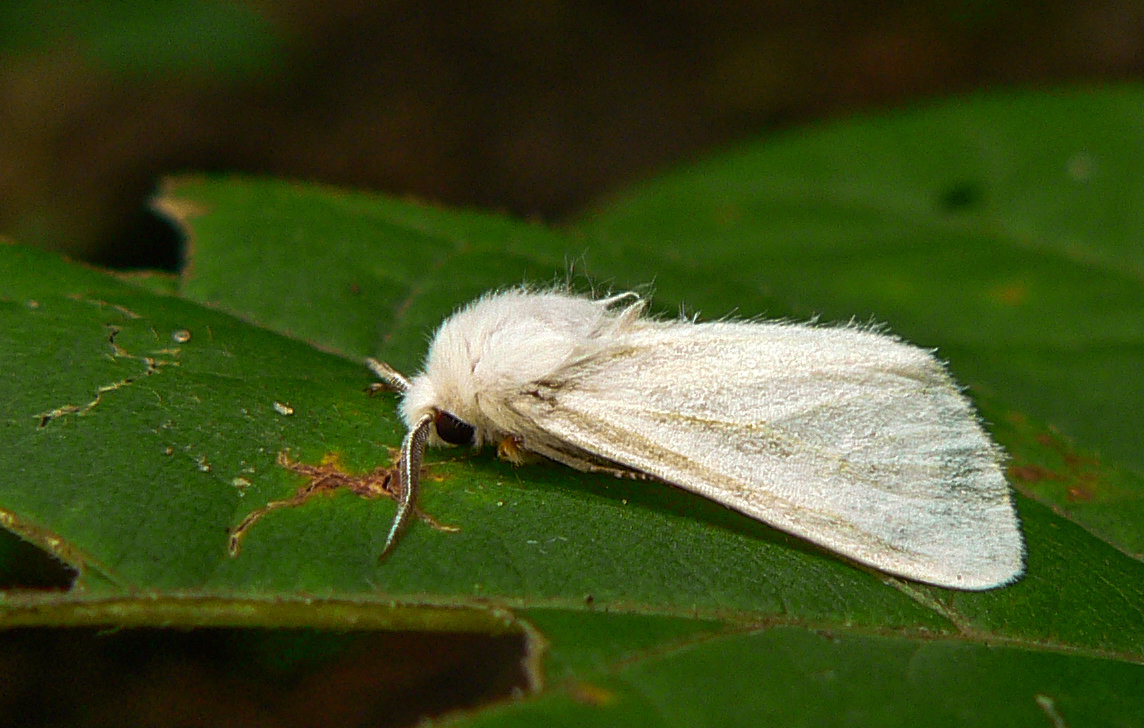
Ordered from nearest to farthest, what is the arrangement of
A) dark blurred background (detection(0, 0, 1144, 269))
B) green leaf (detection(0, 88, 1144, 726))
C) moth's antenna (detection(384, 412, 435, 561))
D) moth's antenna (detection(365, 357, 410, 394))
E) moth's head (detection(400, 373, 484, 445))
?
green leaf (detection(0, 88, 1144, 726)) < moth's antenna (detection(384, 412, 435, 561)) < moth's head (detection(400, 373, 484, 445)) < moth's antenna (detection(365, 357, 410, 394)) < dark blurred background (detection(0, 0, 1144, 269))

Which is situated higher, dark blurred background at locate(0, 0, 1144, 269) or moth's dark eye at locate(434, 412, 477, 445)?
dark blurred background at locate(0, 0, 1144, 269)

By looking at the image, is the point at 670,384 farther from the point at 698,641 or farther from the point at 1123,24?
the point at 1123,24

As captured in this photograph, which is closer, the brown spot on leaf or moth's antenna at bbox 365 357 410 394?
the brown spot on leaf

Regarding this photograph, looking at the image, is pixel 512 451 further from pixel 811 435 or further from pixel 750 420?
pixel 811 435

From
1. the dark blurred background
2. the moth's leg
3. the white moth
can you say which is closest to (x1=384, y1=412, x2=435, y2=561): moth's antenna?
the white moth

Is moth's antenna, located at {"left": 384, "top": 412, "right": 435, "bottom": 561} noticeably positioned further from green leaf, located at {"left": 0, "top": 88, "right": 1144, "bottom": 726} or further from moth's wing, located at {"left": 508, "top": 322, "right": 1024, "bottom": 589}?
moth's wing, located at {"left": 508, "top": 322, "right": 1024, "bottom": 589}

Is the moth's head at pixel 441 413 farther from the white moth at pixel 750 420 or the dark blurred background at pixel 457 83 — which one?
the dark blurred background at pixel 457 83

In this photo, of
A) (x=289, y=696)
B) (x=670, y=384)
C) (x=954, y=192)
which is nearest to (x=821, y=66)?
(x=954, y=192)

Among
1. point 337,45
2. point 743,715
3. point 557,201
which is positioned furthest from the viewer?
point 337,45
